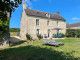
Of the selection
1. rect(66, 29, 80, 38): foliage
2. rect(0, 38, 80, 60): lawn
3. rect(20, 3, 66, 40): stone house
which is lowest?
rect(0, 38, 80, 60): lawn

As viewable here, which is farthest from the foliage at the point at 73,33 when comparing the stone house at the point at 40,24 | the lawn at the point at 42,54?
the lawn at the point at 42,54

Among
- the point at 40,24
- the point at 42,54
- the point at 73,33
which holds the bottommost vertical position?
the point at 42,54

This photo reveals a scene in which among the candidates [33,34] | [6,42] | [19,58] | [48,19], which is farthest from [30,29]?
[19,58]

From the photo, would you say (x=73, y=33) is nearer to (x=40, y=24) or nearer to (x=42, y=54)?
(x=40, y=24)

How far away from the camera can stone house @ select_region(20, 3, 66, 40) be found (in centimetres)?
5405

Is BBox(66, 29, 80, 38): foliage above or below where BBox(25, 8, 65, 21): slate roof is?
below

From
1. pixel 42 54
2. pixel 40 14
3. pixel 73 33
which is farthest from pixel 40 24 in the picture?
pixel 42 54

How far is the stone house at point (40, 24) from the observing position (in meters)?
54.0

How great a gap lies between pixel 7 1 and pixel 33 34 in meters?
36.4

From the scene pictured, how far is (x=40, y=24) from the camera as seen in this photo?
56.0 m

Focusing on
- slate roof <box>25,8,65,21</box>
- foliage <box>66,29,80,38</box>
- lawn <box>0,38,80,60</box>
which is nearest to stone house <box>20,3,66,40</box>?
slate roof <box>25,8,65,21</box>

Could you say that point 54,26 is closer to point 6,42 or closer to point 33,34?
point 33,34

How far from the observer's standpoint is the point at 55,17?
6031 cm

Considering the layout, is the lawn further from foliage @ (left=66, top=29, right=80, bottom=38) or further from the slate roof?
foliage @ (left=66, top=29, right=80, bottom=38)
